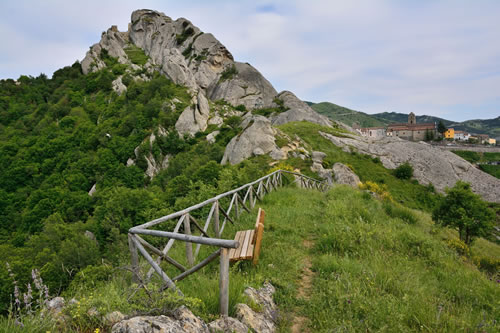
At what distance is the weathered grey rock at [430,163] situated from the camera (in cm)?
2669

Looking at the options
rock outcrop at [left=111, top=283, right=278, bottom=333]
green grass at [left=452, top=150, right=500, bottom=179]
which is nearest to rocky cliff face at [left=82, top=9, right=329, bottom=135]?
green grass at [left=452, top=150, right=500, bottom=179]

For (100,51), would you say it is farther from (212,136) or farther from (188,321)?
(188,321)

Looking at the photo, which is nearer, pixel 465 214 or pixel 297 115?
pixel 465 214

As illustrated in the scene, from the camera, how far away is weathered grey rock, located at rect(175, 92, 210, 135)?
36731 millimetres

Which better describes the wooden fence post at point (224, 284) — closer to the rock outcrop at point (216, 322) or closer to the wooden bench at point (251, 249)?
the rock outcrop at point (216, 322)

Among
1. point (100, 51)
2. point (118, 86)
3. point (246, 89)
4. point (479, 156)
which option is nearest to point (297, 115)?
point (246, 89)

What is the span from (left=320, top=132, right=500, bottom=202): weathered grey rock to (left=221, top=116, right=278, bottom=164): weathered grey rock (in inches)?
503

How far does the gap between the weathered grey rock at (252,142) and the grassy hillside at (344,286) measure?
1566cm

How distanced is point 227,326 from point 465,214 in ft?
61.5

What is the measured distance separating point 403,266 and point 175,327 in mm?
4417

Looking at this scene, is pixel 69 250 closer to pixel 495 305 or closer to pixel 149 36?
pixel 495 305

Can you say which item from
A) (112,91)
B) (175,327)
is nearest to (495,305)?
(175,327)

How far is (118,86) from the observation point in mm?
52188

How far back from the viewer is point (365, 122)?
18225cm
